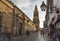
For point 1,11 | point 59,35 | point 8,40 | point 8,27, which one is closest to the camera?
point 59,35

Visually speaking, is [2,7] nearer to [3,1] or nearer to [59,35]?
[3,1]

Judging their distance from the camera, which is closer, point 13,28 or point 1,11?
point 1,11

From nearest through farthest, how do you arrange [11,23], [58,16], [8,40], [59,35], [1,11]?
[59,35], [58,16], [8,40], [1,11], [11,23]

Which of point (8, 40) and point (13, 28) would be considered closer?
point (8, 40)

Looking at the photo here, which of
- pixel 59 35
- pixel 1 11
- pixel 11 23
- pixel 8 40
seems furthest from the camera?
pixel 11 23

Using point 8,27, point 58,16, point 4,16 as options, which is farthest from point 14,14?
point 58,16

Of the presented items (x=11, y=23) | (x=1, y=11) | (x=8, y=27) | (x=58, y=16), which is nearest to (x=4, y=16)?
(x=1, y=11)

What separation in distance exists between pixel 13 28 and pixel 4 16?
6568 millimetres

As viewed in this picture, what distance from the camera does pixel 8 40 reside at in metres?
25.9

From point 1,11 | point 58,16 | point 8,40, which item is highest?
point 1,11

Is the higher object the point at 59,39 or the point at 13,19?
the point at 13,19

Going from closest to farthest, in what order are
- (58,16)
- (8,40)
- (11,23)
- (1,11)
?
1. (58,16)
2. (8,40)
3. (1,11)
4. (11,23)

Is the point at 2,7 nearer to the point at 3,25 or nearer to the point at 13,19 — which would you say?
the point at 3,25

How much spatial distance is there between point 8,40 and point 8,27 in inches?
425
